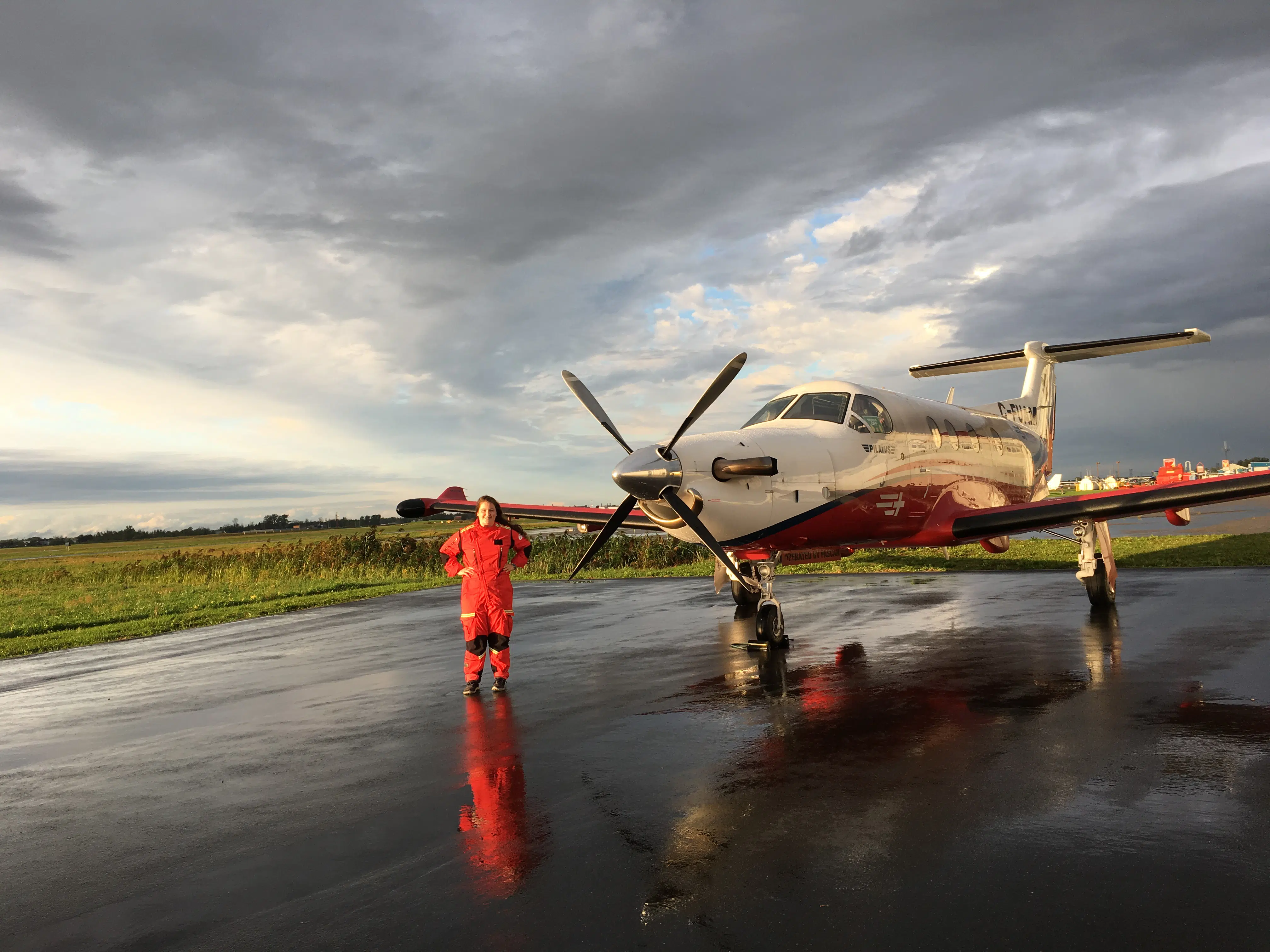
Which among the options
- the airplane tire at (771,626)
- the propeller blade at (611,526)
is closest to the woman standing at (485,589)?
the propeller blade at (611,526)

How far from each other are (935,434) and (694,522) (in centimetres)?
622

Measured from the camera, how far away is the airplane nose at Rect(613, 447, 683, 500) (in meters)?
9.34

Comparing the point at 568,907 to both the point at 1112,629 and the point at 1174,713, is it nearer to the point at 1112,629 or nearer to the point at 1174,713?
the point at 1174,713

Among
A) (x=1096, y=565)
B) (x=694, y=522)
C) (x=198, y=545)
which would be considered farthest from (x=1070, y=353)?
(x=198, y=545)

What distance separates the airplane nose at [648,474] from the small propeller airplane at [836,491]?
0.02 meters

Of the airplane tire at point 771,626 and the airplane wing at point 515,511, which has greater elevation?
the airplane wing at point 515,511

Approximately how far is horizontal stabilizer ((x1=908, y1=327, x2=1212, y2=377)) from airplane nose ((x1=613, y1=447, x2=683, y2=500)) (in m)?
15.8

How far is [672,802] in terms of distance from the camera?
5156 mm

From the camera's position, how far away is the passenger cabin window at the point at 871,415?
12.2m

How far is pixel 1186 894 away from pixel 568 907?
2849 millimetres

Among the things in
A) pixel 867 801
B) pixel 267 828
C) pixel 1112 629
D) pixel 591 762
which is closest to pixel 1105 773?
pixel 867 801

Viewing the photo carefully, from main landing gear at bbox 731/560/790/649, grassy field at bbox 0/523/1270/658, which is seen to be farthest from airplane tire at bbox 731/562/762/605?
grassy field at bbox 0/523/1270/658

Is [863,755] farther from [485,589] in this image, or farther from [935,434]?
[935,434]

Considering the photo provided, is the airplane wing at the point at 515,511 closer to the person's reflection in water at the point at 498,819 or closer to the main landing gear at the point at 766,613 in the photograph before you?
the main landing gear at the point at 766,613
